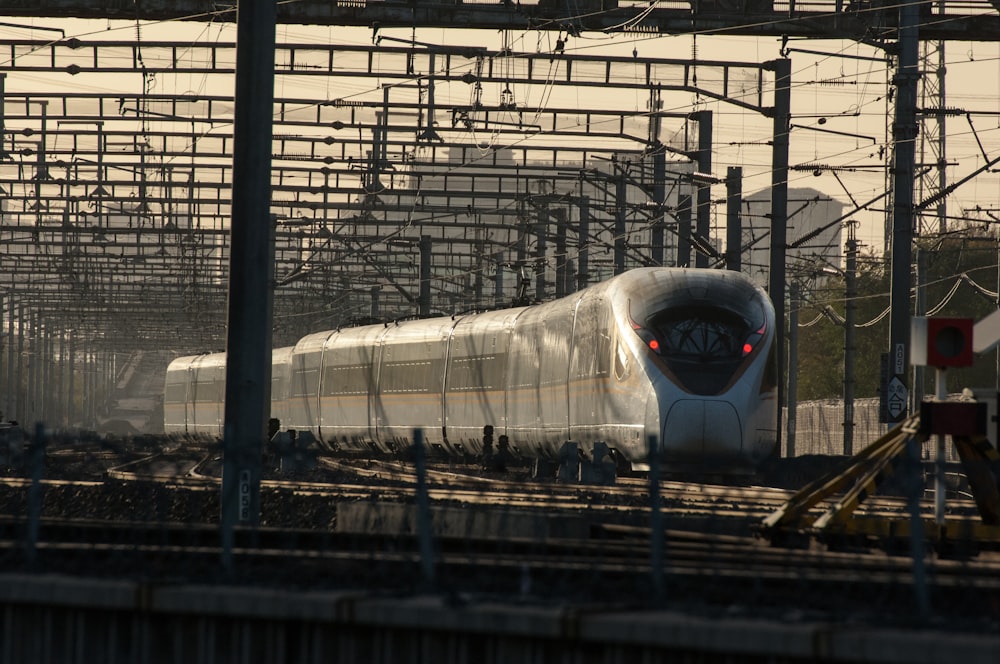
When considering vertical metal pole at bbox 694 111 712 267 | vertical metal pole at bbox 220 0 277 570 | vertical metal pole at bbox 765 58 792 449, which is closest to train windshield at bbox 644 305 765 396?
vertical metal pole at bbox 765 58 792 449

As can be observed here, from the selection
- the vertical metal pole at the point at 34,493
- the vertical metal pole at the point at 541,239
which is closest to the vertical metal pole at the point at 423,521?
the vertical metal pole at the point at 34,493

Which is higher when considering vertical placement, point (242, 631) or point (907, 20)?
point (907, 20)

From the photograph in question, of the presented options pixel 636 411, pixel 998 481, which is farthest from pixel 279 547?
pixel 636 411

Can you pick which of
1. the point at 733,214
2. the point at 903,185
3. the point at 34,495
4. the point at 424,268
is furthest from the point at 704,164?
the point at 34,495

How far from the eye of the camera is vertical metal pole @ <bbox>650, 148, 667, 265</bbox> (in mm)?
34016

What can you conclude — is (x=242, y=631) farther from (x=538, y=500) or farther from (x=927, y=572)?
(x=538, y=500)

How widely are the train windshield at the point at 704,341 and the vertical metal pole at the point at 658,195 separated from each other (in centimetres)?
1005

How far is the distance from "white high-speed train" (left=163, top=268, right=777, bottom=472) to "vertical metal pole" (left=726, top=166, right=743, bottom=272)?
401 cm

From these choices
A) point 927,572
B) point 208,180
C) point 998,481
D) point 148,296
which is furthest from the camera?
point 148,296

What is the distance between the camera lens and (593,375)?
957 inches

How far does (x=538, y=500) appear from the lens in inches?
669

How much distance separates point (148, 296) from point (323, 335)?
3154 centimetres

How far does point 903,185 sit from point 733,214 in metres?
6.60

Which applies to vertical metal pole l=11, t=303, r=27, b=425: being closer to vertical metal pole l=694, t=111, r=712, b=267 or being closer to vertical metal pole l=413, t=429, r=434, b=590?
vertical metal pole l=694, t=111, r=712, b=267
